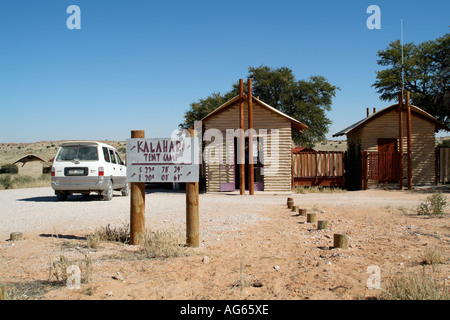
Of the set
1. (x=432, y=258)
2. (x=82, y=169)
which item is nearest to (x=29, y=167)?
(x=82, y=169)

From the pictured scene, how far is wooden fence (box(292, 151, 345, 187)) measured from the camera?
2078 centimetres

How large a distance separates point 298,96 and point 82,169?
84.9 ft

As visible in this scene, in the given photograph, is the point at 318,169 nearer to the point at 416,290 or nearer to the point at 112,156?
the point at 112,156

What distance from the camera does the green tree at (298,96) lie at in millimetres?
34094

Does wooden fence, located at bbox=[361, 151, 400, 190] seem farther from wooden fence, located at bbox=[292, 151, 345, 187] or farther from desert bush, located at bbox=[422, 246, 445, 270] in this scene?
desert bush, located at bbox=[422, 246, 445, 270]

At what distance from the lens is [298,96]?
35.4 meters

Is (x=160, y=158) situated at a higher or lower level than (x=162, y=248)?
higher

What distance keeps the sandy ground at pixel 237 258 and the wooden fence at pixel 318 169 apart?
11.0m

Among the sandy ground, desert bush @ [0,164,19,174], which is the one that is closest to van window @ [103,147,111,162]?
the sandy ground

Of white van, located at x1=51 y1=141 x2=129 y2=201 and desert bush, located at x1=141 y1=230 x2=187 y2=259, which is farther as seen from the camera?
white van, located at x1=51 y1=141 x2=129 y2=201

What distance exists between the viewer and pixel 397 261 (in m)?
5.40

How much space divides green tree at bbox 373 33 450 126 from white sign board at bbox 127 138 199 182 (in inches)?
889
